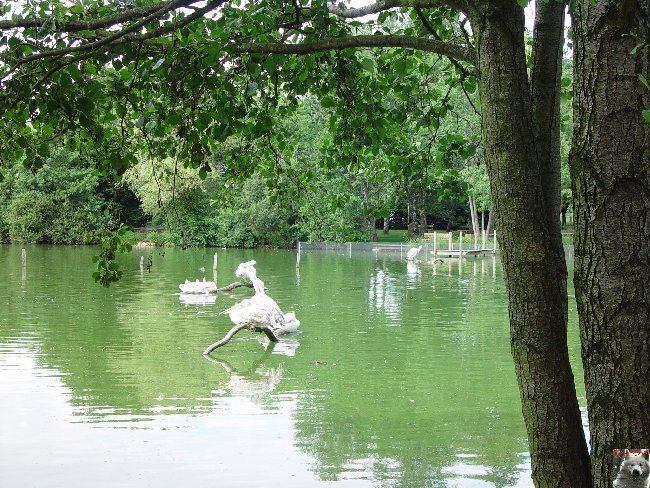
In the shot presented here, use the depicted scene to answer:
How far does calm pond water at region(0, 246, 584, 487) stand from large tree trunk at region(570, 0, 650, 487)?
10.2 ft

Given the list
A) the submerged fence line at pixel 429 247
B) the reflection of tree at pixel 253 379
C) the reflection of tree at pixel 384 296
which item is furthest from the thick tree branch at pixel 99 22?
the submerged fence line at pixel 429 247

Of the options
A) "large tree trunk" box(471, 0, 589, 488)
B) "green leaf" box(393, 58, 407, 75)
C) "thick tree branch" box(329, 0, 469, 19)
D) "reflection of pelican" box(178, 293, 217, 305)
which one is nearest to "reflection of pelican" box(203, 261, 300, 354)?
"reflection of pelican" box(178, 293, 217, 305)

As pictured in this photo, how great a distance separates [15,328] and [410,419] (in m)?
10.6

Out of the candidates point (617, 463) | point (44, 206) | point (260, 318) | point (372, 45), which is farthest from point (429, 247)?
point (617, 463)

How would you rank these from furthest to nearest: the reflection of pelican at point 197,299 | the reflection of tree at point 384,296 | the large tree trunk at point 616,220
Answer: the reflection of pelican at point 197,299 → the reflection of tree at point 384,296 → the large tree trunk at point 616,220

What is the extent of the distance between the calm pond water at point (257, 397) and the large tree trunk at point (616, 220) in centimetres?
310

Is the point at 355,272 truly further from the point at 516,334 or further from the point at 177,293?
the point at 516,334

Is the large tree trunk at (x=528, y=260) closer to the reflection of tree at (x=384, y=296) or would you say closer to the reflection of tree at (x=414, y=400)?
the reflection of tree at (x=414, y=400)

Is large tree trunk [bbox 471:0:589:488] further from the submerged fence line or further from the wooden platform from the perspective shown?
the submerged fence line

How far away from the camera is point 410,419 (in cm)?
1068

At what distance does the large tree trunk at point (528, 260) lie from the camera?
3197 millimetres

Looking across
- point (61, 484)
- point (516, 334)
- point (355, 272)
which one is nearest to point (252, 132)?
point (516, 334)

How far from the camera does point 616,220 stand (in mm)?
2850

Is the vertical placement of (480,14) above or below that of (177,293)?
above
